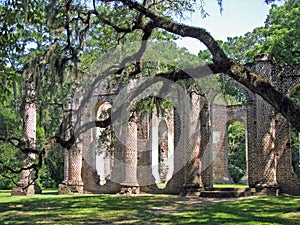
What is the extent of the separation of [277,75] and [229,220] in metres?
9.52

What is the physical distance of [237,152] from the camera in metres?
30.6

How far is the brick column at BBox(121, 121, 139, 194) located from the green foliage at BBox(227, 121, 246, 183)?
39.5 feet

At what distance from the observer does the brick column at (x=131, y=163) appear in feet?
61.9

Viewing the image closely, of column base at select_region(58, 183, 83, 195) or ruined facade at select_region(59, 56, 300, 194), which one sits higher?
ruined facade at select_region(59, 56, 300, 194)

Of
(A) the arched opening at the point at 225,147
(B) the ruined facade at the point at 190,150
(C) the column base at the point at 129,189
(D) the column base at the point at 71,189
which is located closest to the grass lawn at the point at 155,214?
(B) the ruined facade at the point at 190,150

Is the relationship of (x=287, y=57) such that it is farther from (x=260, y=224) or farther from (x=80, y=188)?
(x=260, y=224)

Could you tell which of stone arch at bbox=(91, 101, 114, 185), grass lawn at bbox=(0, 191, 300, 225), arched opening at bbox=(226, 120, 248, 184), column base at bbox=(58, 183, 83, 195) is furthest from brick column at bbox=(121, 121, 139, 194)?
arched opening at bbox=(226, 120, 248, 184)

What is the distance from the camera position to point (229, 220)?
31.0 ft

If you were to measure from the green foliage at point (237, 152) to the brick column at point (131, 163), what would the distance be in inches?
474

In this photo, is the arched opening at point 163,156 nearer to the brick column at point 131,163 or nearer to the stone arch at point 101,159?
the stone arch at point 101,159

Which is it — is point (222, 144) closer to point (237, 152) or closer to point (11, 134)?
point (237, 152)

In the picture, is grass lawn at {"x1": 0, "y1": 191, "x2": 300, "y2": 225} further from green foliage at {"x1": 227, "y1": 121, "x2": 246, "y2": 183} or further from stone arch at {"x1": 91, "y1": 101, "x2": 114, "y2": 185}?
green foliage at {"x1": 227, "y1": 121, "x2": 246, "y2": 183}

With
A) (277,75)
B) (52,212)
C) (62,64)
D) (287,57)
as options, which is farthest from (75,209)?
(287,57)

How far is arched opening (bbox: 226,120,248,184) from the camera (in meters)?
29.1
